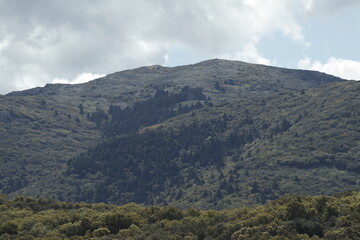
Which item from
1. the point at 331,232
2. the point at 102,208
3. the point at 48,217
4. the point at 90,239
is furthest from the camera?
the point at 102,208

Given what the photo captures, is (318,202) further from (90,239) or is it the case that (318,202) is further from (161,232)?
(90,239)

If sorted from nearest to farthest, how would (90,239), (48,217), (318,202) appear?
(90,239) → (318,202) → (48,217)

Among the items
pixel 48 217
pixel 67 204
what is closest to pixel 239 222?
pixel 48 217

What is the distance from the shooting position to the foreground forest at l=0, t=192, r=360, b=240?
71.9 metres

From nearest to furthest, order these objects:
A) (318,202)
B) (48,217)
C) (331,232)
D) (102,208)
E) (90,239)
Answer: (331,232) < (90,239) < (318,202) < (48,217) < (102,208)

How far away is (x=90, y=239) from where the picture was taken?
74.7 meters

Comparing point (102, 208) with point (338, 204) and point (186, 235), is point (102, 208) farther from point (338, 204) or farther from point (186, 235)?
point (338, 204)

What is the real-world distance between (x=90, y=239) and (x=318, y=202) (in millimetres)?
34436

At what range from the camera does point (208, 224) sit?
85.1 metres

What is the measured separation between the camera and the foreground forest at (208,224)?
71875 millimetres

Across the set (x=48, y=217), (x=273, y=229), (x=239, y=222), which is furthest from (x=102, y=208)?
(x=273, y=229)

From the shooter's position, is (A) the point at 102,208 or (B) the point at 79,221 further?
(A) the point at 102,208

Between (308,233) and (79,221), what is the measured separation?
Result: 120 feet

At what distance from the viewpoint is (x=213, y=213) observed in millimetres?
94500
